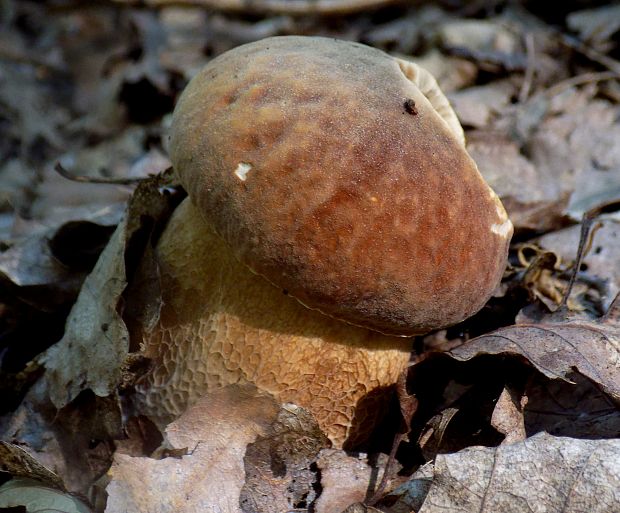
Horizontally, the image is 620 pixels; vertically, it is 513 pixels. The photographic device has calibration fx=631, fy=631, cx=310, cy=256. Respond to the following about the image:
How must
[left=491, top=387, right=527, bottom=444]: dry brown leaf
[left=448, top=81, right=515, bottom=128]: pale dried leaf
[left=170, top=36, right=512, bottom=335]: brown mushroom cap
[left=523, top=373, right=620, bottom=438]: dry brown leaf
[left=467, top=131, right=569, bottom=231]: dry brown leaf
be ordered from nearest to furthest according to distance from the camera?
1. [left=170, top=36, right=512, bottom=335]: brown mushroom cap
2. [left=491, top=387, right=527, bottom=444]: dry brown leaf
3. [left=523, top=373, right=620, bottom=438]: dry brown leaf
4. [left=467, top=131, right=569, bottom=231]: dry brown leaf
5. [left=448, top=81, right=515, bottom=128]: pale dried leaf

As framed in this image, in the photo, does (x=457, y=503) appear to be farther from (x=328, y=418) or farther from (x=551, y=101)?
(x=551, y=101)

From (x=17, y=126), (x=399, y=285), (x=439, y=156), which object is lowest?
(x=17, y=126)

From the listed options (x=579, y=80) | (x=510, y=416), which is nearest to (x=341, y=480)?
(x=510, y=416)

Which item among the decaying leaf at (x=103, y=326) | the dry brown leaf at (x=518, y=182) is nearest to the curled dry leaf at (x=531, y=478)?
the decaying leaf at (x=103, y=326)

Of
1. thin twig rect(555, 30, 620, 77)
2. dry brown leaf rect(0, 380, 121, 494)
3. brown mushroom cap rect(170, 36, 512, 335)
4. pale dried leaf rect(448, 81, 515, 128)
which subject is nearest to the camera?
brown mushroom cap rect(170, 36, 512, 335)

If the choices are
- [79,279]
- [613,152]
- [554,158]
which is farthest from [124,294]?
[613,152]

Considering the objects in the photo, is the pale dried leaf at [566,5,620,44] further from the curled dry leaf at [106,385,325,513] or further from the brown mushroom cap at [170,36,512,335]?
the curled dry leaf at [106,385,325,513]

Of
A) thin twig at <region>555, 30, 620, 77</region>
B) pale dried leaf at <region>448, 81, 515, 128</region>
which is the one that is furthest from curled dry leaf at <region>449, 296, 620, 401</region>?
thin twig at <region>555, 30, 620, 77</region>
